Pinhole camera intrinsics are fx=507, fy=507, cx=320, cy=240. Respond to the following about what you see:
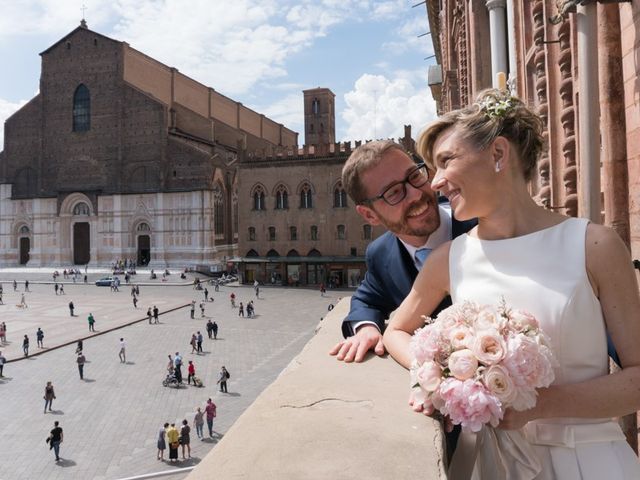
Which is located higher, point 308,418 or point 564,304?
point 564,304

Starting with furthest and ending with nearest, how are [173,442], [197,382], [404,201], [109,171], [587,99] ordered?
[109,171] < [197,382] < [173,442] < [587,99] < [404,201]

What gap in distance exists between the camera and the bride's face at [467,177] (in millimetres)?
1934

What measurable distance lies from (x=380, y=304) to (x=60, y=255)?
5260 cm

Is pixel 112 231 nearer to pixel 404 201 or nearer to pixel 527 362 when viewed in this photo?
pixel 404 201

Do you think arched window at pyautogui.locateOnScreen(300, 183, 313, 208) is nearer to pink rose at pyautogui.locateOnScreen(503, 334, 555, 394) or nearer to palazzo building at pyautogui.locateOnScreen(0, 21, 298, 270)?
palazzo building at pyautogui.locateOnScreen(0, 21, 298, 270)

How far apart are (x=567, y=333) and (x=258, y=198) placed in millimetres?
39084

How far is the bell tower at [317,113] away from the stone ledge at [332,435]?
7633cm

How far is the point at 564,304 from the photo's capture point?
1709mm

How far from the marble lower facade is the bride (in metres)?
44.3

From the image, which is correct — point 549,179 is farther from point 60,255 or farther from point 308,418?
point 60,255

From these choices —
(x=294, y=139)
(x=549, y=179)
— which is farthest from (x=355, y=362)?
(x=294, y=139)

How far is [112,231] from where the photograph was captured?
47.7 m

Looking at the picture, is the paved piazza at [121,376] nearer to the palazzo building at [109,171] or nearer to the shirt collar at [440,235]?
the shirt collar at [440,235]

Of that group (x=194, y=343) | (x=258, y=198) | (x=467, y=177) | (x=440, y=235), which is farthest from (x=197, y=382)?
(x=258, y=198)
